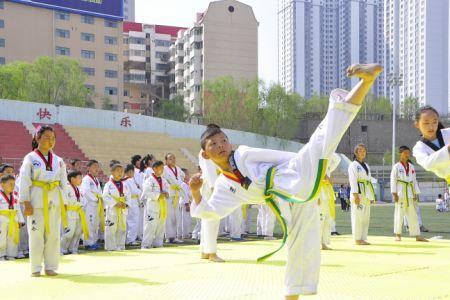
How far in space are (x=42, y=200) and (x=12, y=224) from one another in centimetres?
277

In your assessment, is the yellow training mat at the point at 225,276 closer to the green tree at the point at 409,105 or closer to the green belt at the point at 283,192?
the green belt at the point at 283,192

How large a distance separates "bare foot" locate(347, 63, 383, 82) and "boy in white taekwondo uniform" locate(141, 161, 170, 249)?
7.50 m

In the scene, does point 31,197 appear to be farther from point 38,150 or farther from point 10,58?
point 10,58

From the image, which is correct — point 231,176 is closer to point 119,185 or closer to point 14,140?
point 119,185

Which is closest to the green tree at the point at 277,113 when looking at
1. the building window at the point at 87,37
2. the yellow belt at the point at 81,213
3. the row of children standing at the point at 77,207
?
the building window at the point at 87,37

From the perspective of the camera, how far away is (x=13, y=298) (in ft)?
18.9

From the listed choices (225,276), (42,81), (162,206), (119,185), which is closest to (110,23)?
(42,81)

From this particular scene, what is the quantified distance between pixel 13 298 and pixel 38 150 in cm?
220

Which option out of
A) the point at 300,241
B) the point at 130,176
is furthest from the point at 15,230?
the point at 300,241

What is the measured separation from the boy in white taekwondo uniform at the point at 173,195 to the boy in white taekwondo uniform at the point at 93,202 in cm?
129

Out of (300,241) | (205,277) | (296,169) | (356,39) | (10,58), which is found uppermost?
(356,39)

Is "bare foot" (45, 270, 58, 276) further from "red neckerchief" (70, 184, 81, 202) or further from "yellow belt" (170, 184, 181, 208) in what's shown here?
"yellow belt" (170, 184, 181, 208)

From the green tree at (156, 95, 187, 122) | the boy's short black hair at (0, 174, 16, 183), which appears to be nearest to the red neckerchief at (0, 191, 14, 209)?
the boy's short black hair at (0, 174, 16, 183)

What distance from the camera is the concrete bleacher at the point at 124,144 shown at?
103 feet
